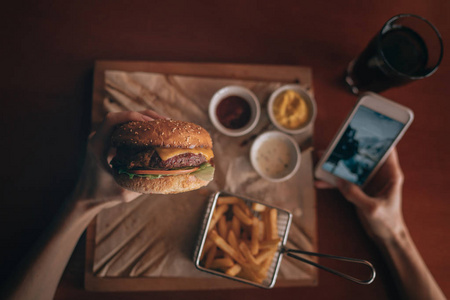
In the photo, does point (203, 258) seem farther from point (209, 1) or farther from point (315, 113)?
point (209, 1)

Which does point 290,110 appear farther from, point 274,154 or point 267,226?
point 267,226

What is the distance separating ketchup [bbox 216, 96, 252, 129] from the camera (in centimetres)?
188

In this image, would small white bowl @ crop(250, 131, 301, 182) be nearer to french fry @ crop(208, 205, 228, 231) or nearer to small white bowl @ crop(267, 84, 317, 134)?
small white bowl @ crop(267, 84, 317, 134)

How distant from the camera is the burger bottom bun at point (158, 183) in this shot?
132 cm

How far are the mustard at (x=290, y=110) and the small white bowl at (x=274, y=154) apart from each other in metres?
0.10

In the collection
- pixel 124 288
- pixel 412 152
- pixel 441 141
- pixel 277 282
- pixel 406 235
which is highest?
pixel 441 141

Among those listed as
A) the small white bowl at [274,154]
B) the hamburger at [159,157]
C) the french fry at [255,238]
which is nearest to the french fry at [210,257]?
the french fry at [255,238]

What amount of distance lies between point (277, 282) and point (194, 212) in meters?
0.77

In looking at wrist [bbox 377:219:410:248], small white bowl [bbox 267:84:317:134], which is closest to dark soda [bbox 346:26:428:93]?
small white bowl [bbox 267:84:317:134]

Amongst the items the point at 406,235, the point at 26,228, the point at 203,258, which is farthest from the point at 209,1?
the point at 406,235

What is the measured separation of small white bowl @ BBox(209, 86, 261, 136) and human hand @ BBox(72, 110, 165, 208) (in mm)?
410

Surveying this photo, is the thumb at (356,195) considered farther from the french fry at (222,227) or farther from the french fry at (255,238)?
the french fry at (222,227)

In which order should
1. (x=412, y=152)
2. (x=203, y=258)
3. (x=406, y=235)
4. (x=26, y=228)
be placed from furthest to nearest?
(x=412, y=152), (x=406, y=235), (x=26, y=228), (x=203, y=258)

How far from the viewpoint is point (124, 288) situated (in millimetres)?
1771
